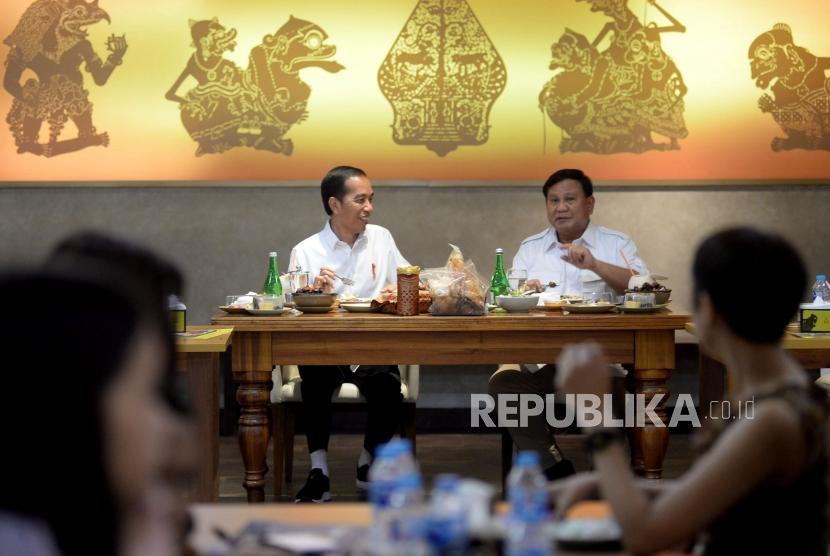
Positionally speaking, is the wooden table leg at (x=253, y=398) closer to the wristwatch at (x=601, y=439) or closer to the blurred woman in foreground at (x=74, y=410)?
the wristwatch at (x=601, y=439)

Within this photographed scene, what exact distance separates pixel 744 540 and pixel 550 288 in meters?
2.95

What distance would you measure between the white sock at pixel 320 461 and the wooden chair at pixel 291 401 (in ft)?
0.51

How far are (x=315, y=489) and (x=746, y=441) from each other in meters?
2.81

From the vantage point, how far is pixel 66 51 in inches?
209

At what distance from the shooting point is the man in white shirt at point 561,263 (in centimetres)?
406

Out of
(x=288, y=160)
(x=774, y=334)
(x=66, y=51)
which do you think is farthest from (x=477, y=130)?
(x=774, y=334)

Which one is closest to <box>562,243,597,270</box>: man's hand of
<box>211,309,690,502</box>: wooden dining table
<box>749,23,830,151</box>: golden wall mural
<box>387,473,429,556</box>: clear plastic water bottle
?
<box>211,309,690,502</box>: wooden dining table

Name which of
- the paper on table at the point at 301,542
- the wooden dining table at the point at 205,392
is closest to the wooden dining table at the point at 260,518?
the paper on table at the point at 301,542

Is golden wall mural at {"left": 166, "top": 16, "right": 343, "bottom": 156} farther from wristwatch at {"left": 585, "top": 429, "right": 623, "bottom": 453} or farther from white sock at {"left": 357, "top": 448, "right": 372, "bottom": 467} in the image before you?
wristwatch at {"left": 585, "top": 429, "right": 623, "bottom": 453}

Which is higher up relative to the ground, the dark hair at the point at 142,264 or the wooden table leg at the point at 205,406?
the dark hair at the point at 142,264

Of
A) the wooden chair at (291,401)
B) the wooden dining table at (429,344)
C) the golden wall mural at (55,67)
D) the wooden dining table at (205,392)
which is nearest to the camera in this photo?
the wooden dining table at (205,392)

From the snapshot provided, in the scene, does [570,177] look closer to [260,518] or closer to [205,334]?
[205,334]

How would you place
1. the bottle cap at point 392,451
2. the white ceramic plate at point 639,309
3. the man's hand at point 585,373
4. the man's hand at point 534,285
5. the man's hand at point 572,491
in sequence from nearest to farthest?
the bottle cap at point 392,451 < the man's hand at point 585,373 < the man's hand at point 572,491 < the white ceramic plate at point 639,309 < the man's hand at point 534,285

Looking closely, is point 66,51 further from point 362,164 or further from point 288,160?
point 362,164
